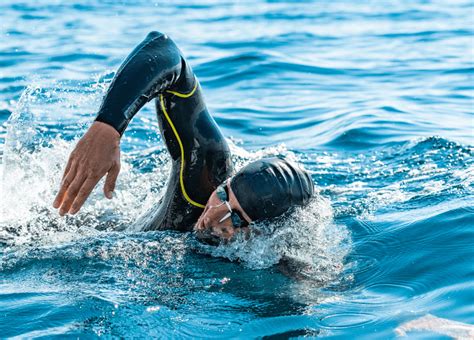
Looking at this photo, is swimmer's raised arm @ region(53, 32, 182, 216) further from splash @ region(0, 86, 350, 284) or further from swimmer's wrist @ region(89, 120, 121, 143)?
splash @ region(0, 86, 350, 284)

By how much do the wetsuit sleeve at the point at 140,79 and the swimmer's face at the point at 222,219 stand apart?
741 mm

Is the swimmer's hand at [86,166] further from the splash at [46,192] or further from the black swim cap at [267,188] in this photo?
the splash at [46,192]

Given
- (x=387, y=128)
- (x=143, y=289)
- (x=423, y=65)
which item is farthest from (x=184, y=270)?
(x=423, y=65)

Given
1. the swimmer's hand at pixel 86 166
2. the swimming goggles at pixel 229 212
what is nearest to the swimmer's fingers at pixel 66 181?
the swimmer's hand at pixel 86 166

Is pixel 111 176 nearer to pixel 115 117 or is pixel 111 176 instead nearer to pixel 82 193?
pixel 82 193

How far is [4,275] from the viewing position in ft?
16.1

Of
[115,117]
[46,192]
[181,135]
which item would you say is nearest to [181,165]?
[181,135]

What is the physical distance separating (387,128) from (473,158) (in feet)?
6.24

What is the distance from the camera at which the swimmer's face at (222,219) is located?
485 centimetres

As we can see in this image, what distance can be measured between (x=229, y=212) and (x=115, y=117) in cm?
93

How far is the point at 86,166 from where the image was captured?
4.25 m

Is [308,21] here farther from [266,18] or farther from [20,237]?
[20,237]

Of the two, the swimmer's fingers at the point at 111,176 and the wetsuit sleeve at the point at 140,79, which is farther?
the wetsuit sleeve at the point at 140,79

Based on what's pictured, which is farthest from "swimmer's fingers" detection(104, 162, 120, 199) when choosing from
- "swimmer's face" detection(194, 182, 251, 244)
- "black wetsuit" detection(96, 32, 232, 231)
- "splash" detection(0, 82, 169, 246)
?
"splash" detection(0, 82, 169, 246)
